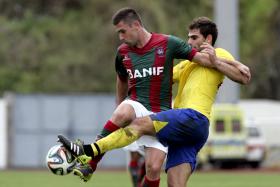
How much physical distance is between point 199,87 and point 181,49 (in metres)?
0.44

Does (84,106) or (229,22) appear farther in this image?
(84,106)

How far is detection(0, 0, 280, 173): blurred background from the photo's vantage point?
31797mm

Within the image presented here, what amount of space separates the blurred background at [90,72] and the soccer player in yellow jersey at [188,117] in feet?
67.4

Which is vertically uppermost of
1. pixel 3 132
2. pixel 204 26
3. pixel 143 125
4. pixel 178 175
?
pixel 204 26

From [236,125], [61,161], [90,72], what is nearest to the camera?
[61,161]

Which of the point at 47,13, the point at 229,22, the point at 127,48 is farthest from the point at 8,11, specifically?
the point at 127,48

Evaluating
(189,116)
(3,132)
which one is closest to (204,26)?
(189,116)

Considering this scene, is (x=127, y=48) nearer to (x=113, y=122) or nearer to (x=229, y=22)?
(x=113, y=122)

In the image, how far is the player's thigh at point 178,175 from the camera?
966 centimetres

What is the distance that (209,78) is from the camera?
32.2 ft

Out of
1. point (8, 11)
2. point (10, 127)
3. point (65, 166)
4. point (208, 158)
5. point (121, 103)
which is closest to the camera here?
point (65, 166)

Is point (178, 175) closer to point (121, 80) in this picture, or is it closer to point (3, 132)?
point (121, 80)

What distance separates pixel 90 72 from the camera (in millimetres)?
43656

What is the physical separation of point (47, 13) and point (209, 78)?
3772cm
